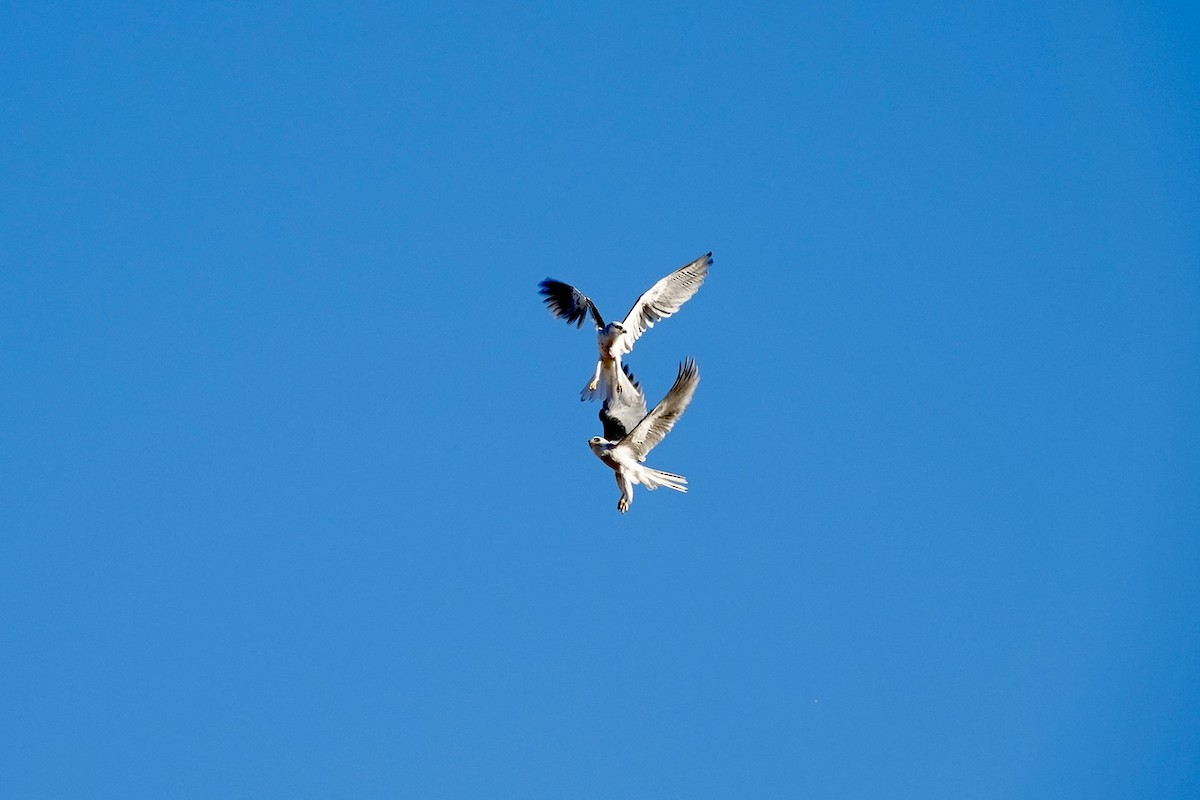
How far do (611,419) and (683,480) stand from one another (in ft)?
4.60

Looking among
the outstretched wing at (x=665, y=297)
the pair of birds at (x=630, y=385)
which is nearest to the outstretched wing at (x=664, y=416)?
the pair of birds at (x=630, y=385)

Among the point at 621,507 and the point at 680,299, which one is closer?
the point at 621,507

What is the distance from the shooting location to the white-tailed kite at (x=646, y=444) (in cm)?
2188

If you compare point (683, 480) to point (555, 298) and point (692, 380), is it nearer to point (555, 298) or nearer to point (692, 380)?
point (692, 380)

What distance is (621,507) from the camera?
22453mm

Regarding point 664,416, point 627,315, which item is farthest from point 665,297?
point 664,416

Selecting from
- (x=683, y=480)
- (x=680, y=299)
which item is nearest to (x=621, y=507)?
(x=683, y=480)

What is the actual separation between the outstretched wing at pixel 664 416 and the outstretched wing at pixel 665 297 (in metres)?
1.58

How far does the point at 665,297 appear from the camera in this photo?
24.1 m

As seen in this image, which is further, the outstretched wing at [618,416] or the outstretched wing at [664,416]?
the outstretched wing at [618,416]

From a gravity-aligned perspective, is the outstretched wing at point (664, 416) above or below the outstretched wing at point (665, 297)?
below

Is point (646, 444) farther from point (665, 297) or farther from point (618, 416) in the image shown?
point (665, 297)

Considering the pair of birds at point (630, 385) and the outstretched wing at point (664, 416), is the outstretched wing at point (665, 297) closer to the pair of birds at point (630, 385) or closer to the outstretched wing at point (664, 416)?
the pair of birds at point (630, 385)

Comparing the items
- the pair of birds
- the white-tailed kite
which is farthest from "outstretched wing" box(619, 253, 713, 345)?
the white-tailed kite
